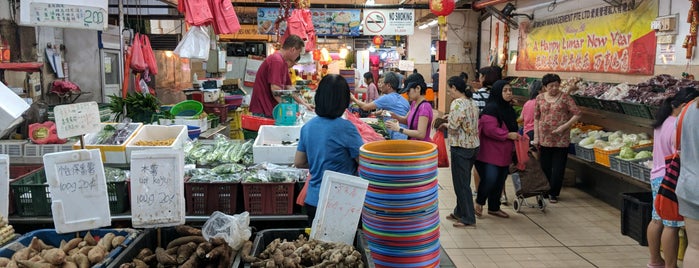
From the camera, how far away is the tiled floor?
5.28 meters

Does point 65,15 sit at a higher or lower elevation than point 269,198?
higher

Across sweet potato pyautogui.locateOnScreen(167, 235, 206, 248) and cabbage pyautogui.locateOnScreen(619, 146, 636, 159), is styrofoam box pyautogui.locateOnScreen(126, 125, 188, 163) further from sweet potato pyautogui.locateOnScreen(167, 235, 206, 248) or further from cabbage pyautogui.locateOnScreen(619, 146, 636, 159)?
cabbage pyautogui.locateOnScreen(619, 146, 636, 159)

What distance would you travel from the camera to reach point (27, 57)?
7.41 m

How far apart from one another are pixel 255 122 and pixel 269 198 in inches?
104

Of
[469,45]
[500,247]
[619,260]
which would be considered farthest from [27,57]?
[469,45]

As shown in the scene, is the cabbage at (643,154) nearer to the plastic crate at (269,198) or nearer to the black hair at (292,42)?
the black hair at (292,42)

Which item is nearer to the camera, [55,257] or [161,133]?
[55,257]

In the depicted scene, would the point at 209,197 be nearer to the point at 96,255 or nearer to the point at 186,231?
the point at 186,231

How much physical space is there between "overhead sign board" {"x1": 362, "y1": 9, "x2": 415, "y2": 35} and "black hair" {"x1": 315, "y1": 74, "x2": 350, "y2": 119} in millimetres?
10371

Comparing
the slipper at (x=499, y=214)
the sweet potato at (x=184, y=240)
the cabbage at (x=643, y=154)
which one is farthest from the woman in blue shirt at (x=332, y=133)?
the cabbage at (x=643, y=154)

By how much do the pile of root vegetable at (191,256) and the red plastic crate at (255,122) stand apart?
10.8 feet

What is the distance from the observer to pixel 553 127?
727 centimetres

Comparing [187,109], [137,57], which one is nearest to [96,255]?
[187,109]

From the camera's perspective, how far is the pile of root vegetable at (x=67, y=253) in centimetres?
261
